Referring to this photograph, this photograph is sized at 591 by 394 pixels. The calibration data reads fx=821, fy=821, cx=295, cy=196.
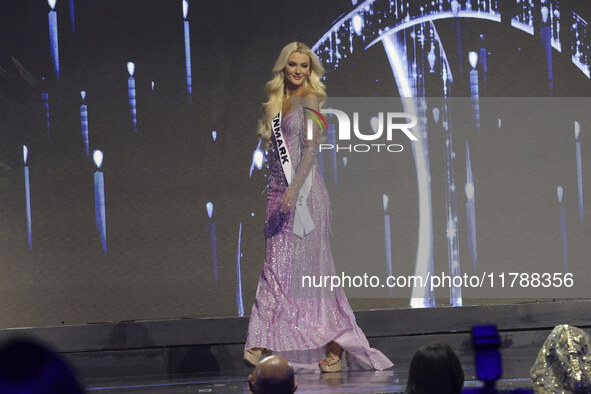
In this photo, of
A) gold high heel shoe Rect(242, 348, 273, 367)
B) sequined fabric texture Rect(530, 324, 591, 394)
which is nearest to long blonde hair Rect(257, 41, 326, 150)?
gold high heel shoe Rect(242, 348, 273, 367)

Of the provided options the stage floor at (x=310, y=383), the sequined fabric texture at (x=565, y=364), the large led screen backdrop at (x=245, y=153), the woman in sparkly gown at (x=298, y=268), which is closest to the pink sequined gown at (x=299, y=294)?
the woman in sparkly gown at (x=298, y=268)

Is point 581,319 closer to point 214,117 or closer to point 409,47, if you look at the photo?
point 409,47

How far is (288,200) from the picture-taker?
4004 millimetres

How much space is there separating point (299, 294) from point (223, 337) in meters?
0.88

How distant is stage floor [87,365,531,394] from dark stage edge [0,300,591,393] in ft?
1.16

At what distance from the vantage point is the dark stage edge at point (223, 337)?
4.72m

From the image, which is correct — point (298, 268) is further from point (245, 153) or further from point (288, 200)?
point (245, 153)

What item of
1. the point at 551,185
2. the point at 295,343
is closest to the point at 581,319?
the point at 551,185

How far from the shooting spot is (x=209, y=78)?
5.53m

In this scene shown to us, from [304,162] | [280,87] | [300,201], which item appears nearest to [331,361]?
[300,201]

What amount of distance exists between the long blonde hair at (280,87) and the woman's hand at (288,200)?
292 millimetres

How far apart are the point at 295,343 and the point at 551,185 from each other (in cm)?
247

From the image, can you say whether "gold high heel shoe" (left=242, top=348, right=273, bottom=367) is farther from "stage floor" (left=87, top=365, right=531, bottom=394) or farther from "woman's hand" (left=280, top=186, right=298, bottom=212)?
"woman's hand" (left=280, top=186, right=298, bottom=212)

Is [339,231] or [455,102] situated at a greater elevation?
[455,102]
